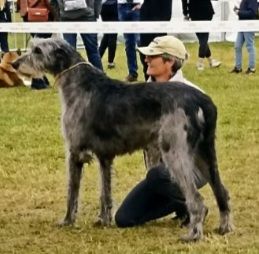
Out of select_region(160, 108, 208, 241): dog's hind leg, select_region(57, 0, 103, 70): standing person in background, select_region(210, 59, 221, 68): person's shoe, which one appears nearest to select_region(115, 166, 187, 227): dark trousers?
select_region(160, 108, 208, 241): dog's hind leg

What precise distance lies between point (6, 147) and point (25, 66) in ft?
10.6

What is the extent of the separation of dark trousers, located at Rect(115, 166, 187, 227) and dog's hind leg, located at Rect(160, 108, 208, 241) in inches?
12.0

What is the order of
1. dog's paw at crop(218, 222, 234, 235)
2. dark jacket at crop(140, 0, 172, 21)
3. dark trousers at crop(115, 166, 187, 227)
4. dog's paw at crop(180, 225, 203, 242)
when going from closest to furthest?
dog's paw at crop(180, 225, 203, 242)
dog's paw at crop(218, 222, 234, 235)
dark trousers at crop(115, 166, 187, 227)
dark jacket at crop(140, 0, 172, 21)

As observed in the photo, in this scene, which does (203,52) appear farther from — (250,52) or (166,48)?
(166,48)

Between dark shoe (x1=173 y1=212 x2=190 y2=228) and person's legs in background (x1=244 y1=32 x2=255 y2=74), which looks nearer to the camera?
dark shoe (x1=173 y1=212 x2=190 y2=228)

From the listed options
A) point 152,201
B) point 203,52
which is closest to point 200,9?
point 203,52

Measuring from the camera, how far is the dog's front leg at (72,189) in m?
6.14

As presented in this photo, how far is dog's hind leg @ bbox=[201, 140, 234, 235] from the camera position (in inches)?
225

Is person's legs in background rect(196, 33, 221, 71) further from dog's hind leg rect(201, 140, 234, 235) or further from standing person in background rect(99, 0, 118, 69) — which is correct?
dog's hind leg rect(201, 140, 234, 235)

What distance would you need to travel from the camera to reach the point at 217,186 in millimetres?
5805

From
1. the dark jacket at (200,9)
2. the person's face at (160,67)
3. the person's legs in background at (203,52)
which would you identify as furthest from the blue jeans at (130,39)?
the person's face at (160,67)

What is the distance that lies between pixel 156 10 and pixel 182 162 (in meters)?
5.29

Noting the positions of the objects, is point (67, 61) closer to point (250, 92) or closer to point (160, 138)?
point (160, 138)

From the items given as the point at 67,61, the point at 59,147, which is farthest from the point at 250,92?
the point at 67,61
